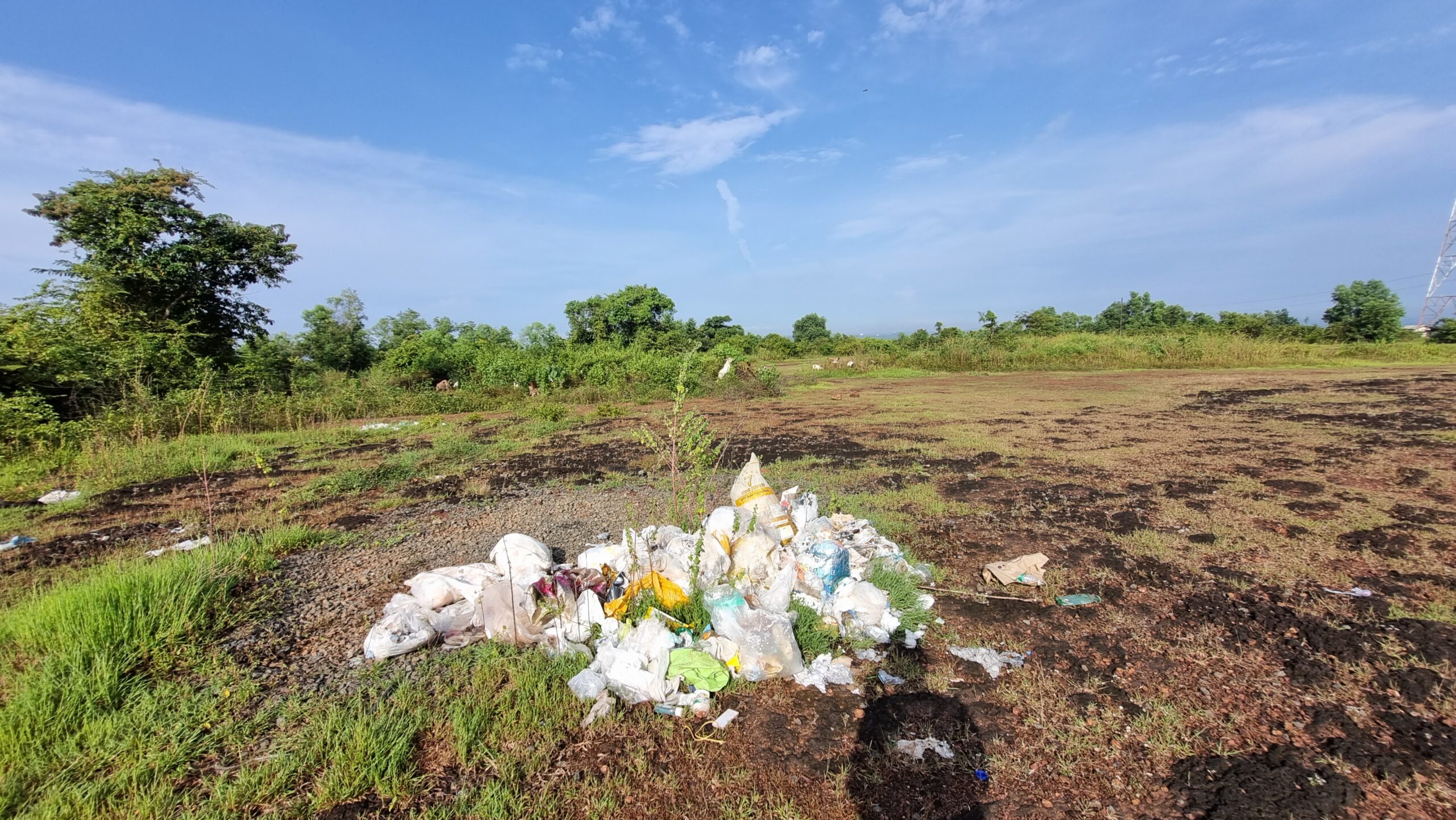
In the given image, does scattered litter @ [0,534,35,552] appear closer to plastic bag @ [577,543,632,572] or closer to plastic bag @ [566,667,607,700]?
plastic bag @ [577,543,632,572]

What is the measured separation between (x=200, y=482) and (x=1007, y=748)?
891cm

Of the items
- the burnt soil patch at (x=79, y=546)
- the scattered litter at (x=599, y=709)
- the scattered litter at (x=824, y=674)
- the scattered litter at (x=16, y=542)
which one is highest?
the scattered litter at (x=16, y=542)

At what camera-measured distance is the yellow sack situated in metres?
2.95

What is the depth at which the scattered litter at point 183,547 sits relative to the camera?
156 inches

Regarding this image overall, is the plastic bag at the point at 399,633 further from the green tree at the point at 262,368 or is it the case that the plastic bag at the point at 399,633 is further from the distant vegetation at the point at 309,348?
the green tree at the point at 262,368

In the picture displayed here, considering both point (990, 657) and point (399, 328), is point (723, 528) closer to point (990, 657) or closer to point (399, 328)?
point (990, 657)

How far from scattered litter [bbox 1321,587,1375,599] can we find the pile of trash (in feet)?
7.92

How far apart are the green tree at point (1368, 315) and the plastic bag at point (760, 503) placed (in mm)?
33233

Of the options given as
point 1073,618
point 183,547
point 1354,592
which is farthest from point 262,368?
point 1354,592

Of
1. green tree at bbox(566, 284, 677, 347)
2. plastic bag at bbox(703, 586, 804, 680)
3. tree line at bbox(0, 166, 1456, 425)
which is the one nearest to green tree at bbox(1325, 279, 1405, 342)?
tree line at bbox(0, 166, 1456, 425)

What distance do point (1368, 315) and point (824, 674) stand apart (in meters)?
34.6

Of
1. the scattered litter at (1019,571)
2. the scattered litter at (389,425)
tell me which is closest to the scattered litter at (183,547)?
the scattered litter at (1019,571)

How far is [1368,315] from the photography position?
23.3 metres

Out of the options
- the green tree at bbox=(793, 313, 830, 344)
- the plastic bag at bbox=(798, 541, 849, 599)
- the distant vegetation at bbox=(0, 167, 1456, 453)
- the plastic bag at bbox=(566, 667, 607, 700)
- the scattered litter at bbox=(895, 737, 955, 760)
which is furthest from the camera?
the green tree at bbox=(793, 313, 830, 344)
